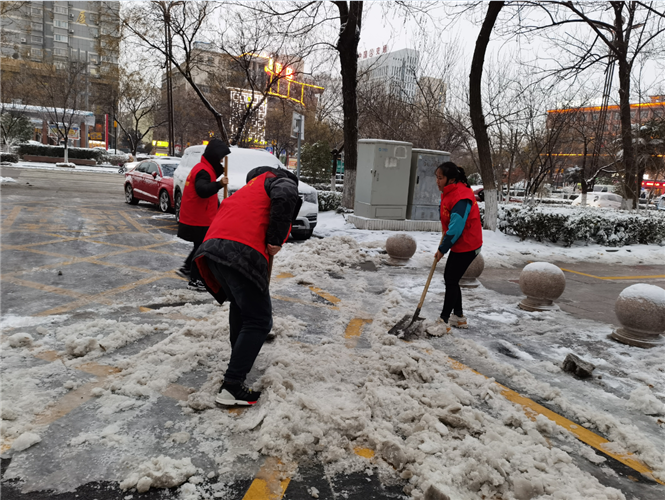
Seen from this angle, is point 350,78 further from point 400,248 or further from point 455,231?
point 455,231

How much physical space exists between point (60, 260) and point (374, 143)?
7.65 m

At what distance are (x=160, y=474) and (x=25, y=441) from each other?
36.2 inches

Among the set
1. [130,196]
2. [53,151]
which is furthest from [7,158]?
[130,196]

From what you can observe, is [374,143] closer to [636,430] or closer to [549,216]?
[549,216]

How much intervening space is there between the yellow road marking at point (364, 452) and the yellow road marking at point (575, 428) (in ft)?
4.30

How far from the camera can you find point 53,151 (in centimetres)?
4234

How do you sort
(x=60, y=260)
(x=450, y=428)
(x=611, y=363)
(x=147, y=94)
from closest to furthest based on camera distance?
(x=450, y=428)
(x=611, y=363)
(x=60, y=260)
(x=147, y=94)

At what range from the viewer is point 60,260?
750 centimetres

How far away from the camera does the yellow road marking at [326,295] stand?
639cm

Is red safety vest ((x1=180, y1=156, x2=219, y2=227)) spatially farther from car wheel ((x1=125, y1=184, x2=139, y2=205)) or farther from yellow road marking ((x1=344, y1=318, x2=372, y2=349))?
car wheel ((x1=125, y1=184, x2=139, y2=205))

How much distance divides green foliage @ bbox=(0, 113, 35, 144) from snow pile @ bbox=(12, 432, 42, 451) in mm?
41578

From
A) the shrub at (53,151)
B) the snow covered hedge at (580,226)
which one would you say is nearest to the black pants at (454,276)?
the snow covered hedge at (580,226)

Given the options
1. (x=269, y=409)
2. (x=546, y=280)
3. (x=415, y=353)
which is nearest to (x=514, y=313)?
(x=546, y=280)

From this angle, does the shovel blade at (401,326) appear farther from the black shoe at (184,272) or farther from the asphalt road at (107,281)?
the black shoe at (184,272)
